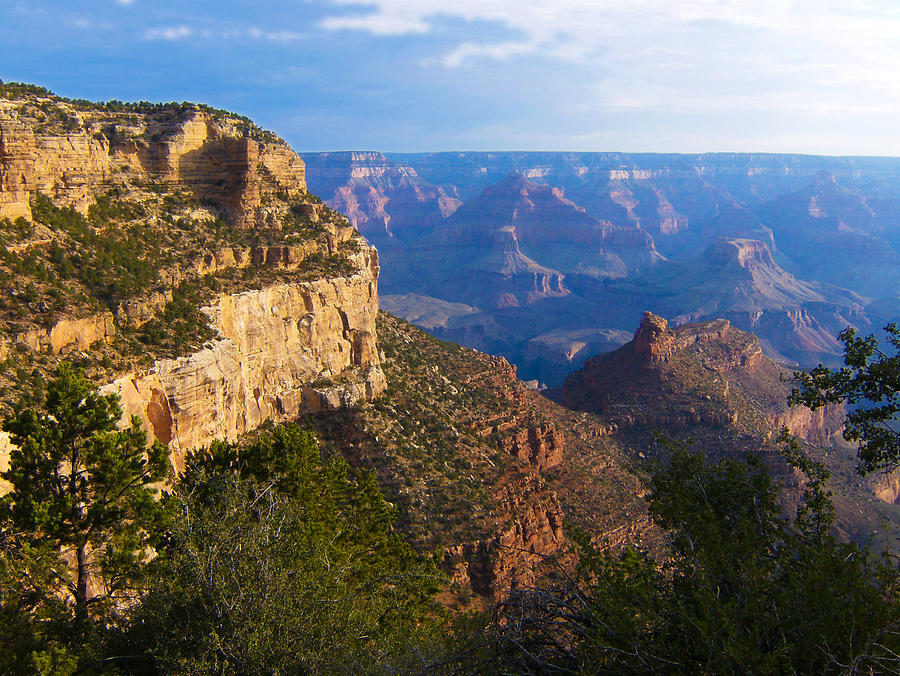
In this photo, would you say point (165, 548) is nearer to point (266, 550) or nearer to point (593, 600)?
point (266, 550)

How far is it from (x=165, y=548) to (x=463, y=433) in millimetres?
25514

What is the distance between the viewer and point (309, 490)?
72.4 ft

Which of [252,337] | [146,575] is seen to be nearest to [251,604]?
[146,575]

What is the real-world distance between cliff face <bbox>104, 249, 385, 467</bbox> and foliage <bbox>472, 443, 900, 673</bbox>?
19.6 m

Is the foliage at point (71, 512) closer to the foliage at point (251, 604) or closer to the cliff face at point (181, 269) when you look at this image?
the foliage at point (251, 604)

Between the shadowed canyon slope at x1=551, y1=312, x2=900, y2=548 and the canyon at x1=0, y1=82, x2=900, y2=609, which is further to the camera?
the shadowed canyon slope at x1=551, y1=312, x2=900, y2=548

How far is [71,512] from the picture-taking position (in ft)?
50.2

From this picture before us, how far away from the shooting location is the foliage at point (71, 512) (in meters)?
14.0

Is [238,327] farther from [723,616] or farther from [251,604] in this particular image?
[723,616]

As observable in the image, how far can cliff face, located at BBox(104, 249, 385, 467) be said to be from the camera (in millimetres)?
25695

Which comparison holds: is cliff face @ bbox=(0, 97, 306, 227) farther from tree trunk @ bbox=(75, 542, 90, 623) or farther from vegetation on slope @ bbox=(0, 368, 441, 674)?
tree trunk @ bbox=(75, 542, 90, 623)

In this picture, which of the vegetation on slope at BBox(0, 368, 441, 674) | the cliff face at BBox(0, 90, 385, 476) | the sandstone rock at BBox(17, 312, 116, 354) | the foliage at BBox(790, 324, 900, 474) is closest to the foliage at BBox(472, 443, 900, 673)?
the foliage at BBox(790, 324, 900, 474)

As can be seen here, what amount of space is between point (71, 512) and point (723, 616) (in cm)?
1512

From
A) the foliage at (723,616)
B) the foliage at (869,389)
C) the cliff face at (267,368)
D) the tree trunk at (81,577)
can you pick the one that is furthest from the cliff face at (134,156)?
the foliage at (869,389)
